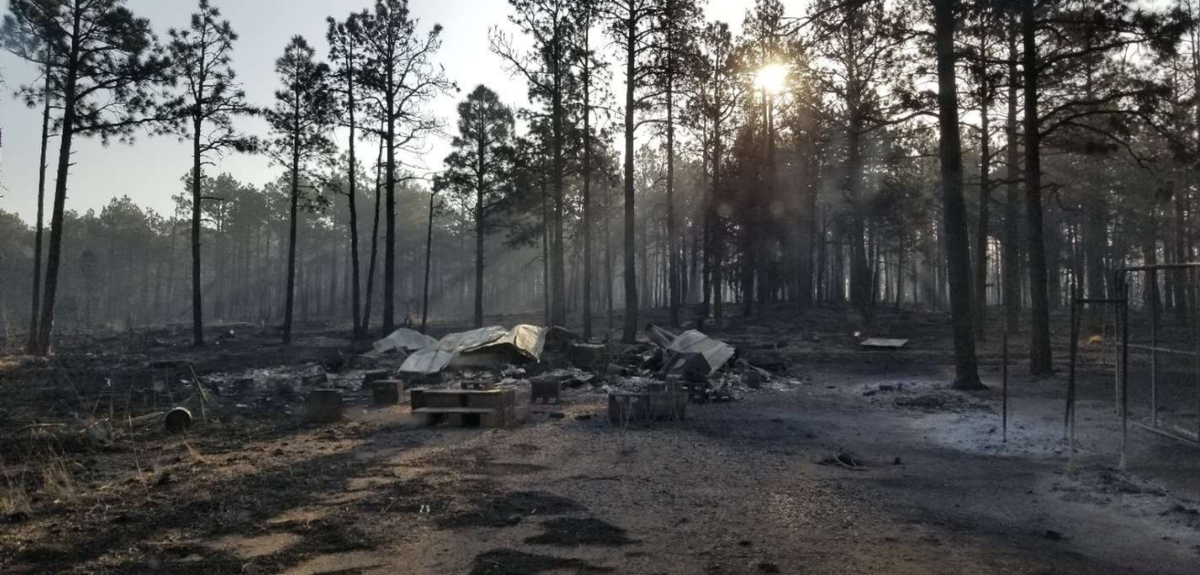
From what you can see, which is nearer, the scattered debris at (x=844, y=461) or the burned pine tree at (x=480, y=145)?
the scattered debris at (x=844, y=461)

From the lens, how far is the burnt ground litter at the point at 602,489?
5820 mm

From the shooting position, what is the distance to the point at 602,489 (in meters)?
8.24

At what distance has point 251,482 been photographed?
8328 mm

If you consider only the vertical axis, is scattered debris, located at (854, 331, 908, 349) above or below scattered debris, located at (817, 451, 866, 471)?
above

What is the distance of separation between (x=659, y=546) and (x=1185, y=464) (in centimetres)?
687

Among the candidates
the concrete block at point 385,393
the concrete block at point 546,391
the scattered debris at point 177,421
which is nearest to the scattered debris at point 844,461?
the concrete block at point 546,391

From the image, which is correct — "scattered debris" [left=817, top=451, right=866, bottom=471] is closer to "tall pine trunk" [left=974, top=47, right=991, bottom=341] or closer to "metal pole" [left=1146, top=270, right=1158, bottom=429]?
"metal pole" [left=1146, top=270, right=1158, bottom=429]

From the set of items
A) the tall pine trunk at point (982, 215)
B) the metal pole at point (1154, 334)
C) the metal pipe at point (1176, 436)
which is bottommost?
the metal pipe at point (1176, 436)

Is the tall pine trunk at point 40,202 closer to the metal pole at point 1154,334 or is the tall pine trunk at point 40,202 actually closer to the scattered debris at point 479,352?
the scattered debris at point 479,352

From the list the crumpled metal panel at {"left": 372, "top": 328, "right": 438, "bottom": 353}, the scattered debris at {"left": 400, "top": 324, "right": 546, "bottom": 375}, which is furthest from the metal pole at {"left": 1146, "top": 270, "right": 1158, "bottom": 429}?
the crumpled metal panel at {"left": 372, "top": 328, "right": 438, "bottom": 353}

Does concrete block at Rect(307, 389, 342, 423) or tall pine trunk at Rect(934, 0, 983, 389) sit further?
tall pine trunk at Rect(934, 0, 983, 389)

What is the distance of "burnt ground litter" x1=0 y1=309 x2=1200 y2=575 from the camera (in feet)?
19.1

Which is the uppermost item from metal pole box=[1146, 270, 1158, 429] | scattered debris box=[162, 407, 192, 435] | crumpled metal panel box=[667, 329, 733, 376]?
metal pole box=[1146, 270, 1158, 429]

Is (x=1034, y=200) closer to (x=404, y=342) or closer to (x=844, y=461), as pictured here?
(x=844, y=461)
